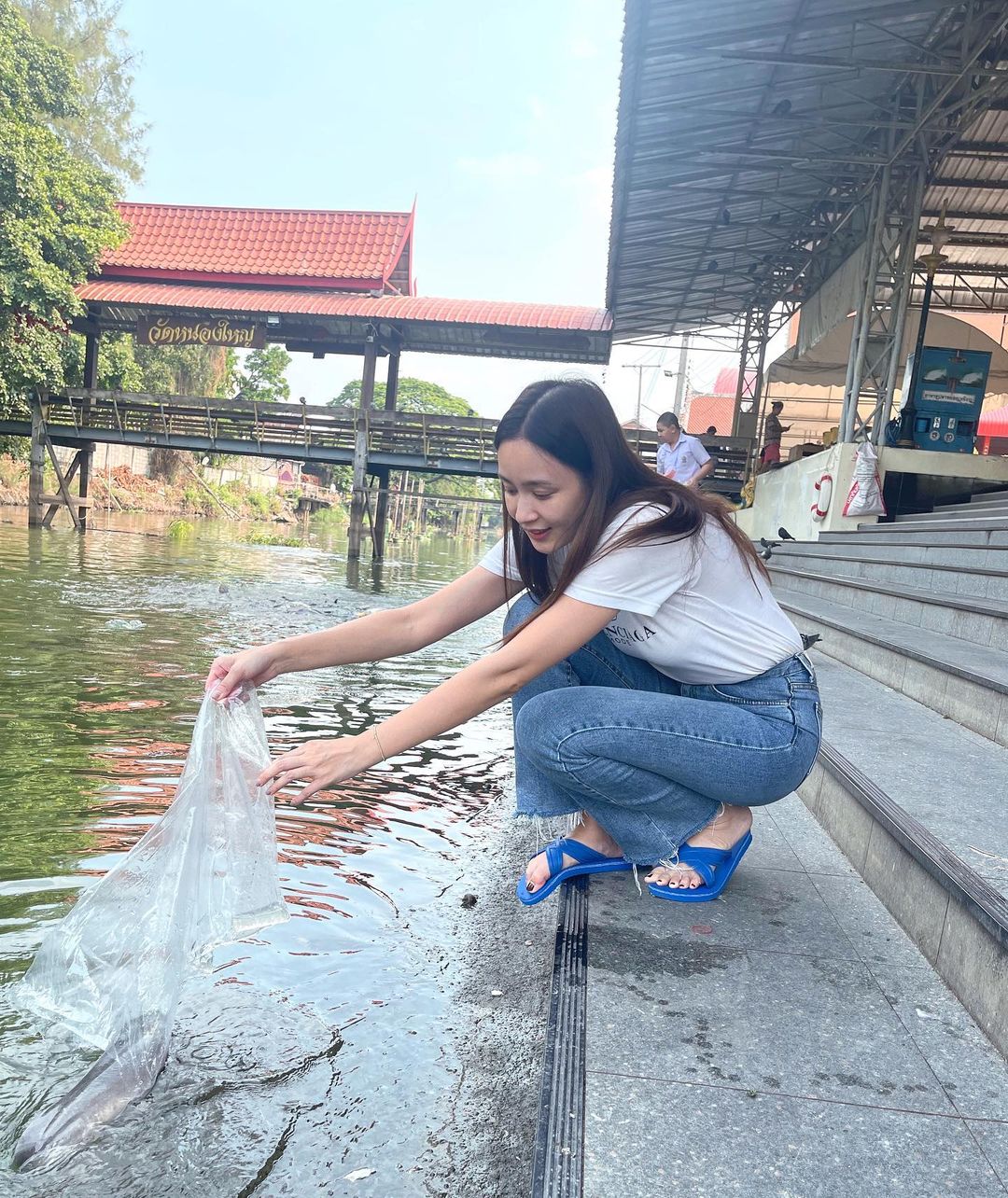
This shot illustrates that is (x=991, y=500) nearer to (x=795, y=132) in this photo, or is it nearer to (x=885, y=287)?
(x=885, y=287)

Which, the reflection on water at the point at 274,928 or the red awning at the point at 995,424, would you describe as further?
the red awning at the point at 995,424

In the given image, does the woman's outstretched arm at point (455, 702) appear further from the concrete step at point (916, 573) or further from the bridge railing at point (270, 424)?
the bridge railing at point (270, 424)

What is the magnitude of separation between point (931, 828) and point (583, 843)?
728mm

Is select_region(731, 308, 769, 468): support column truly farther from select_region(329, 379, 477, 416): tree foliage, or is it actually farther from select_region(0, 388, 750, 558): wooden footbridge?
select_region(329, 379, 477, 416): tree foliage

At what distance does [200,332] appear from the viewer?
16.6 meters

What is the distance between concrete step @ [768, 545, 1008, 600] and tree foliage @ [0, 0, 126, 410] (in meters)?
13.6

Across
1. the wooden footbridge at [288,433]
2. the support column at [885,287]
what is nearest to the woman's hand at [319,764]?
the support column at [885,287]

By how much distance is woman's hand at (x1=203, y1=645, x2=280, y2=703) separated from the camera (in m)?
1.79

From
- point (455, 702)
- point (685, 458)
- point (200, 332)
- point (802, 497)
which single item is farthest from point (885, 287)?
point (455, 702)

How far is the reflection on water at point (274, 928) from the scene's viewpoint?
1.39 meters

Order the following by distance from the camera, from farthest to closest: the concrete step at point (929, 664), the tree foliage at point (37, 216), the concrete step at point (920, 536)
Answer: the tree foliage at point (37, 216) → the concrete step at point (920, 536) → the concrete step at point (929, 664)

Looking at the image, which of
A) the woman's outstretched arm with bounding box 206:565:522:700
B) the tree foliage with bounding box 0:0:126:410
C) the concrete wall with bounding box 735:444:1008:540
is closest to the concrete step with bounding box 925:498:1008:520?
the concrete wall with bounding box 735:444:1008:540

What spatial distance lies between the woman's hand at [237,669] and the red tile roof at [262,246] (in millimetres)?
17146

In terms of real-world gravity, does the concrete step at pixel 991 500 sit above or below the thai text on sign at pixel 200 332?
below
